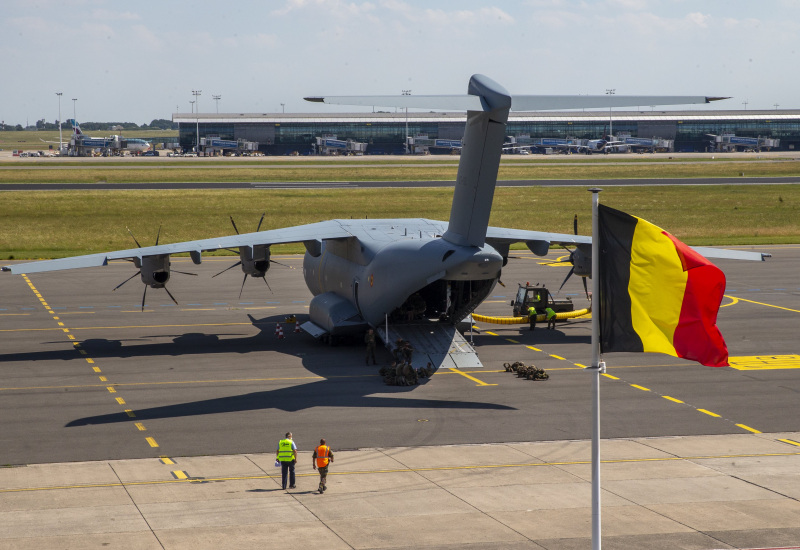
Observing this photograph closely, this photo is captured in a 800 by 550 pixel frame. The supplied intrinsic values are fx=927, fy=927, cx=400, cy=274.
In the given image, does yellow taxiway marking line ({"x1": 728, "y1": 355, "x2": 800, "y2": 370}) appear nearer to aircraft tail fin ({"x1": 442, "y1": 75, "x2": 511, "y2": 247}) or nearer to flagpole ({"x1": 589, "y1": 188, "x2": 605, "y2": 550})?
aircraft tail fin ({"x1": 442, "y1": 75, "x2": 511, "y2": 247})

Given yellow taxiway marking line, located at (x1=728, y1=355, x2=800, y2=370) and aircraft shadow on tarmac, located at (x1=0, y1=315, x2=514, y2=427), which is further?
yellow taxiway marking line, located at (x1=728, y1=355, x2=800, y2=370)

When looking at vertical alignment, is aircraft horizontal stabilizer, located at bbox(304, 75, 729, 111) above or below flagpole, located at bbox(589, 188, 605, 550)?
above

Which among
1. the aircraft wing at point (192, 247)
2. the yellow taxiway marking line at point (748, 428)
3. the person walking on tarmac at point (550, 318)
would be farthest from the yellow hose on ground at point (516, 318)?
the yellow taxiway marking line at point (748, 428)

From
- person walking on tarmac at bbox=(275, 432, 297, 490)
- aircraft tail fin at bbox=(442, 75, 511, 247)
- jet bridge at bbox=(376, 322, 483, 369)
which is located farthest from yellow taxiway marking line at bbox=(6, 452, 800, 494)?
jet bridge at bbox=(376, 322, 483, 369)

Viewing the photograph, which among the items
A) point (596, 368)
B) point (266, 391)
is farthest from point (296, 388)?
point (596, 368)

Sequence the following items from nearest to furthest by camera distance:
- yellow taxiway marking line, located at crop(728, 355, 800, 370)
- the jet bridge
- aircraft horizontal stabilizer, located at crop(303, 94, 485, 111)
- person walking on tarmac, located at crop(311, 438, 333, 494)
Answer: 1. person walking on tarmac, located at crop(311, 438, 333, 494)
2. aircraft horizontal stabilizer, located at crop(303, 94, 485, 111)
3. the jet bridge
4. yellow taxiway marking line, located at crop(728, 355, 800, 370)

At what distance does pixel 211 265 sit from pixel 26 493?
4027cm

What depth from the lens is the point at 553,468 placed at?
22016mm

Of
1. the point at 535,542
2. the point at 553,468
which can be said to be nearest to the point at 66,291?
the point at 553,468

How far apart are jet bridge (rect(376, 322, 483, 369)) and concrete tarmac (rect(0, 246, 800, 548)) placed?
65 cm

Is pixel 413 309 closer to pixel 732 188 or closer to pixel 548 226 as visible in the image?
pixel 548 226

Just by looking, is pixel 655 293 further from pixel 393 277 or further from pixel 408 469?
pixel 393 277

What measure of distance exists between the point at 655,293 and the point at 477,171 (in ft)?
51.7

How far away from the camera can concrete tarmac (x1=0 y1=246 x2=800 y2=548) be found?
1803 cm
